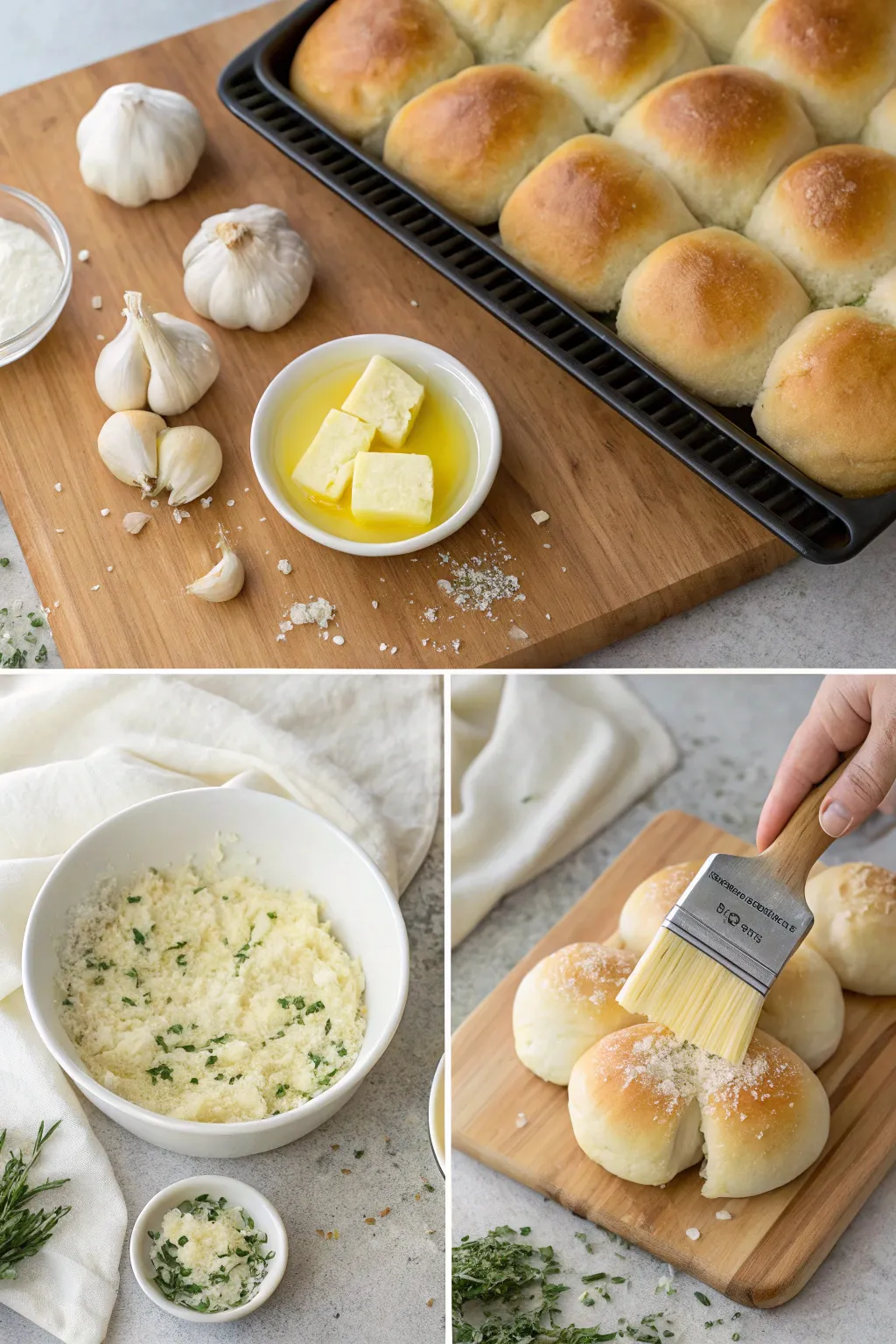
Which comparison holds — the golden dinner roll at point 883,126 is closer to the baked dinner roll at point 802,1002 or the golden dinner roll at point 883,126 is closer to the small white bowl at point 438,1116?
Answer: the baked dinner roll at point 802,1002

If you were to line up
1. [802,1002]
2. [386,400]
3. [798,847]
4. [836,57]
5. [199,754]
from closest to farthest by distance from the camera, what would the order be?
1. [798,847]
2. [802,1002]
3. [199,754]
4. [386,400]
5. [836,57]

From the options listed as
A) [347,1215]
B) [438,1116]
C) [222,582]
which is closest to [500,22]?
[222,582]

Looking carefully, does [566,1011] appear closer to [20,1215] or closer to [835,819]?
[835,819]

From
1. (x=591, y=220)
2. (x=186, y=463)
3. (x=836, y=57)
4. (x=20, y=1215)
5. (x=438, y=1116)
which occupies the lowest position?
(x=20, y=1215)

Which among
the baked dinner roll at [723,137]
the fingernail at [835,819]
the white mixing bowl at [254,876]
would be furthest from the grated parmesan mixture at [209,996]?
the baked dinner roll at [723,137]

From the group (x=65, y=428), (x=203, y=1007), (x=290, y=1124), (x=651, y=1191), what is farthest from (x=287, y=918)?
(x=65, y=428)

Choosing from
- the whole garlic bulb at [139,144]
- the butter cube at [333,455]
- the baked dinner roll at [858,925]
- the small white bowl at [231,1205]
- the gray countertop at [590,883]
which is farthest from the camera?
the whole garlic bulb at [139,144]

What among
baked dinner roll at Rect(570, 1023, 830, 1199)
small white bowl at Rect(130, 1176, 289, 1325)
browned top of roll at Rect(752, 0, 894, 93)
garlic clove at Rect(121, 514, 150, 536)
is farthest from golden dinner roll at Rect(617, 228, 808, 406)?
small white bowl at Rect(130, 1176, 289, 1325)
